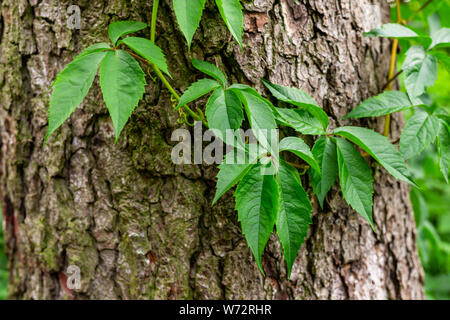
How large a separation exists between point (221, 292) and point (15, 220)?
2.66 feet

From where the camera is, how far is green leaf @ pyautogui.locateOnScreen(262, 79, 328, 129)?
860mm

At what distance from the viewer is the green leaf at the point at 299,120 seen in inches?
33.3

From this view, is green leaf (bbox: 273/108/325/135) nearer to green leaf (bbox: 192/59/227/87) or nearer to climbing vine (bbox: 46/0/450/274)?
climbing vine (bbox: 46/0/450/274)

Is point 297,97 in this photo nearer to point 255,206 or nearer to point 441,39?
point 255,206

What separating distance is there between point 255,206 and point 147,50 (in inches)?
16.4

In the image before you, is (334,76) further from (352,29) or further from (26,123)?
(26,123)

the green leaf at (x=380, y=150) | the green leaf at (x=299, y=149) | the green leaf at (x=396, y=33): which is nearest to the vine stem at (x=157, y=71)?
the green leaf at (x=299, y=149)

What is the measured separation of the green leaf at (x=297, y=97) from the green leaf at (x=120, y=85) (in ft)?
1.15

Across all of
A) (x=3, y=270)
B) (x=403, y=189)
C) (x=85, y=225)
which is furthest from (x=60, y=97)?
(x=3, y=270)

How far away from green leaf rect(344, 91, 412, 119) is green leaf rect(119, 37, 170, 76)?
558 millimetres

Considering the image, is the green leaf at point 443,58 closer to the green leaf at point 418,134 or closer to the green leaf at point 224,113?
the green leaf at point 418,134

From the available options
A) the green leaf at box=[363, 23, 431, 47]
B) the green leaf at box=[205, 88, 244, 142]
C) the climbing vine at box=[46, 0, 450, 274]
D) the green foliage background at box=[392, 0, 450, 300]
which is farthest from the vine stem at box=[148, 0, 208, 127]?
the green foliage background at box=[392, 0, 450, 300]

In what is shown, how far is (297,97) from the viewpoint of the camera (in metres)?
0.88

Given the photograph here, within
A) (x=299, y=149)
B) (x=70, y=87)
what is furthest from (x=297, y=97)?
(x=70, y=87)
